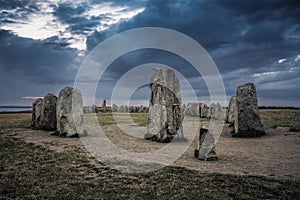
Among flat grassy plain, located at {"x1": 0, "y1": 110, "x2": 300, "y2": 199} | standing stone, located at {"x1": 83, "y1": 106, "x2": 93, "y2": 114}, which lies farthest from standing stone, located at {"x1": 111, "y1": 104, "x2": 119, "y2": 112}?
flat grassy plain, located at {"x1": 0, "y1": 110, "x2": 300, "y2": 199}

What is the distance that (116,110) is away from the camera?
4738 cm

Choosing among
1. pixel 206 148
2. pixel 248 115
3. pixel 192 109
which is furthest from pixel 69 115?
pixel 192 109

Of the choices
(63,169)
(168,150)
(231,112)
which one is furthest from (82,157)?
(231,112)

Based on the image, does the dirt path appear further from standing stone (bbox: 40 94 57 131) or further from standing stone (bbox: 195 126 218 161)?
standing stone (bbox: 40 94 57 131)

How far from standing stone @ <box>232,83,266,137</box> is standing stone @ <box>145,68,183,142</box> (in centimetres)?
390

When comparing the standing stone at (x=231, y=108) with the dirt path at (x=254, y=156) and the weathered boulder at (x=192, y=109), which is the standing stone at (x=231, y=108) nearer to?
the dirt path at (x=254, y=156)

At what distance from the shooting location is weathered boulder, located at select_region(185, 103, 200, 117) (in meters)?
31.1

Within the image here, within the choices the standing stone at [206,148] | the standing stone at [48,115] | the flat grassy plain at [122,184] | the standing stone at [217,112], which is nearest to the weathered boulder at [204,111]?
the standing stone at [217,112]

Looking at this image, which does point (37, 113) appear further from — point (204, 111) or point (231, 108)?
point (204, 111)

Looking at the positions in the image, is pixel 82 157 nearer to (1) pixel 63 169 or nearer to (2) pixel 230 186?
(1) pixel 63 169

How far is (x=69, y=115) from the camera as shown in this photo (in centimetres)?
1393

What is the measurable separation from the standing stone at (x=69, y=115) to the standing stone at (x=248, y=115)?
9.42 m

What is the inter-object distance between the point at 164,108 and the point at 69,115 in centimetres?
556

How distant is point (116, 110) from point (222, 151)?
38.3 meters
